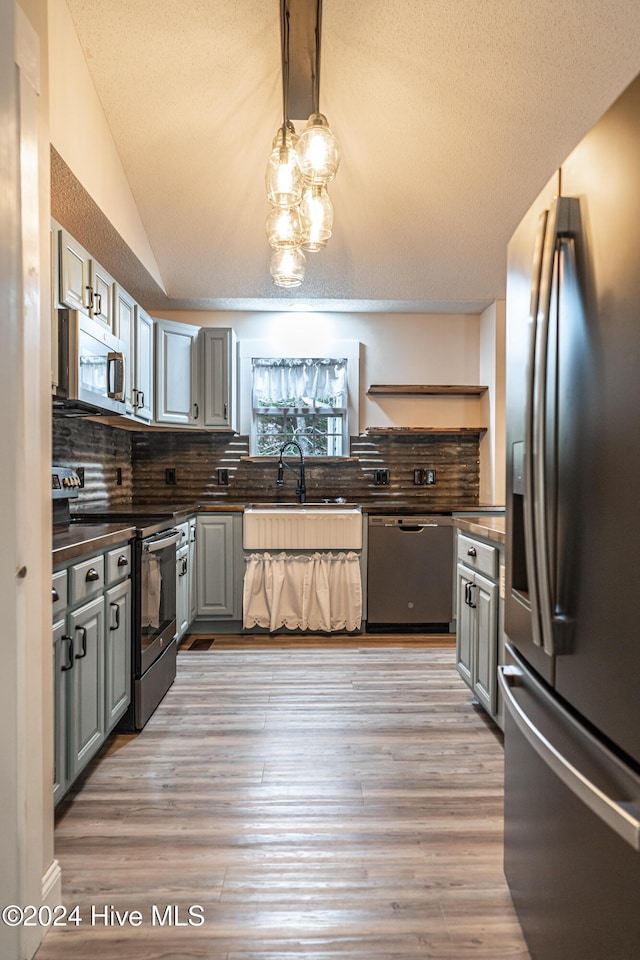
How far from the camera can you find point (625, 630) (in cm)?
87

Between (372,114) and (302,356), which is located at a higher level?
(372,114)

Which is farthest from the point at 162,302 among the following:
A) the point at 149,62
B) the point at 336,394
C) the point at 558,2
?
the point at 558,2

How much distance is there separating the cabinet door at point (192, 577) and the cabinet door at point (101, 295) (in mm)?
1453

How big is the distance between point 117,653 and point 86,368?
49.3 inches

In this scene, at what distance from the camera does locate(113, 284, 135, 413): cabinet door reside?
3.12m

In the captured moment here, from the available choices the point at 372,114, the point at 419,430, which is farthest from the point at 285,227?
the point at 419,430

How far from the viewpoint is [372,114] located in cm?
288

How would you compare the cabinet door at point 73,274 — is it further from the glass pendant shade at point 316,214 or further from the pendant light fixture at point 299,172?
the glass pendant shade at point 316,214

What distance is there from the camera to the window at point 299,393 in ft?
15.0

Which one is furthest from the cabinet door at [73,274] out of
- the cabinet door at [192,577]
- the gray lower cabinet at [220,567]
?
the gray lower cabinet at [220,567]

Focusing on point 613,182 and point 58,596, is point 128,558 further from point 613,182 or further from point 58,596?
point 613,182

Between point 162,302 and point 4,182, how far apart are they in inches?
128

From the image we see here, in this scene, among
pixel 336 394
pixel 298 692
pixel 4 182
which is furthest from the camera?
pixel 336 394

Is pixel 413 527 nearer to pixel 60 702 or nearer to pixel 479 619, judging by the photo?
pixel 479 619
